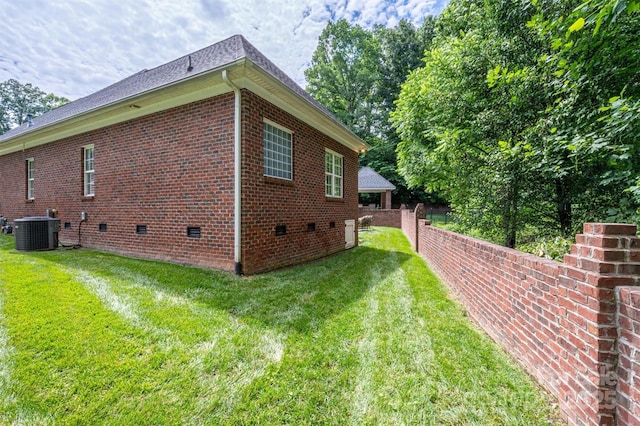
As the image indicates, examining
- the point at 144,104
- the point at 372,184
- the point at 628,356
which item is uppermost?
the point at 144,104

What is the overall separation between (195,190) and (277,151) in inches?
78.7

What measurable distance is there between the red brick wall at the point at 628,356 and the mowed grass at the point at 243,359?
0.47m

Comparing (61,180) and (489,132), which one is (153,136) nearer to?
(61,180)

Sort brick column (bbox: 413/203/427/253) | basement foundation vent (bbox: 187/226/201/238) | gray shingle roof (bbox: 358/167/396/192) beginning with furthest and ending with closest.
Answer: gray shingle roof (bbox: 358/167/396/192) → brick column (bbox: 413/203/427/253) → basement foundation vent (bbox: 187/226/201/238)

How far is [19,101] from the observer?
115 feet

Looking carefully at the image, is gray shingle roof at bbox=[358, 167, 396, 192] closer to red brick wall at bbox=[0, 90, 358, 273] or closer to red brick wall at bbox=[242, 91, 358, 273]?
red brick wall at bbox=[242, 91, 358, 273]

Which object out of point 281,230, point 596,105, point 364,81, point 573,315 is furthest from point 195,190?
point 364,81

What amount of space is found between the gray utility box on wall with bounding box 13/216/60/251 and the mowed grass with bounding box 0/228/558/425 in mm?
3467

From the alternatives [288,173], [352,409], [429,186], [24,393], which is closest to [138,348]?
[24,393]

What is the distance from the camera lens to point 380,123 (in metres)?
30.7

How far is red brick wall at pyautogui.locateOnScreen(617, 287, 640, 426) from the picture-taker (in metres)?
1.37

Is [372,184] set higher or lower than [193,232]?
higher

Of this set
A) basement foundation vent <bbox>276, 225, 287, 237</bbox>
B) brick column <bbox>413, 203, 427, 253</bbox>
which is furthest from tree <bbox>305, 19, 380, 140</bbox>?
basement foundation vent <bbox>276, 225, 287, 237</bbox>

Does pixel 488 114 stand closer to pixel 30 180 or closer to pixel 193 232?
pixel 193 232
